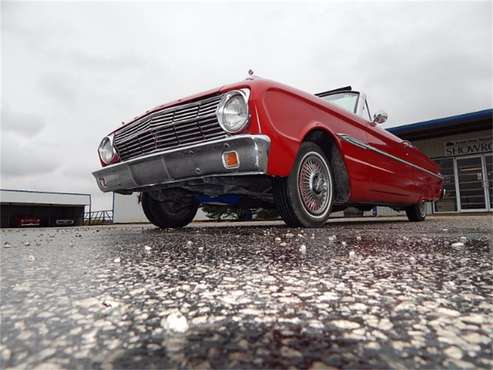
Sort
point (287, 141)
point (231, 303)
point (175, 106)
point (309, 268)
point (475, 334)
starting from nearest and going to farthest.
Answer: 1. point (475, 334)
2. point (231, 303)
3. point (309, 268)
4. point (287, 141)
5. point (175, 106)

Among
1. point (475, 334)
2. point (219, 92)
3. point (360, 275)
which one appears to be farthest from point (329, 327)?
point (219, 92)

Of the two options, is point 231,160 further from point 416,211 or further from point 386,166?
point 416,211

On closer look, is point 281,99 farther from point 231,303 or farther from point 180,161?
point 231,303

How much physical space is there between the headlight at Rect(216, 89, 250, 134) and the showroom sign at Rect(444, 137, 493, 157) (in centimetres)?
1406

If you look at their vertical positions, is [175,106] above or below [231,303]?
above

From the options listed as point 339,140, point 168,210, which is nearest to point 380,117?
point 339,140

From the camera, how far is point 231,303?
0.83 meters

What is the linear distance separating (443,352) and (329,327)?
7.3 inches

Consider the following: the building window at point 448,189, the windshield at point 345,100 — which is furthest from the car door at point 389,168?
the building window at point 448,189

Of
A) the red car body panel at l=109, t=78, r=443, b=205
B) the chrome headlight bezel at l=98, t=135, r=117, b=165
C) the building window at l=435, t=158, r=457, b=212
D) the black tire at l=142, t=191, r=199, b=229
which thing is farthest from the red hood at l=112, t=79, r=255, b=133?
the building window at l=435, t=158, r=457, b=212

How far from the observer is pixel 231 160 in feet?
9.01

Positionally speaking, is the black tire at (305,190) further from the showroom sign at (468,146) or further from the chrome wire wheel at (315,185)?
the showroom sign at (468,146)

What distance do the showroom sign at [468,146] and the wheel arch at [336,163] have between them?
12.8 meters

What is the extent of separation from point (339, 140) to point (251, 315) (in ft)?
10.3
